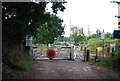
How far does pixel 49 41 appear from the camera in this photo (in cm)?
4400

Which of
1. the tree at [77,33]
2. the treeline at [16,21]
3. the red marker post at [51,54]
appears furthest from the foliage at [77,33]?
the treeline at [16,21]

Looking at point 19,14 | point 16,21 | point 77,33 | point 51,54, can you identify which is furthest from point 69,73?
point 77,33

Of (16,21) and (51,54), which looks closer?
(16,21)

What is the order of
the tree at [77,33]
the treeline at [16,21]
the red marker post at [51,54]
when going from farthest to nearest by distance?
the tree at [77,33] → the red marker post at [51,54] → the treeline at [16,21]

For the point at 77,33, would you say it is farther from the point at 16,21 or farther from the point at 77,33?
the point at 16,21

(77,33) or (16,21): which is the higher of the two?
(77,33)

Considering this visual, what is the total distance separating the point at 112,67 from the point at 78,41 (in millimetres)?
47557

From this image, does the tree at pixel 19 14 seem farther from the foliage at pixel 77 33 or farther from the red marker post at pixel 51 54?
the foliage at pixel 77 33

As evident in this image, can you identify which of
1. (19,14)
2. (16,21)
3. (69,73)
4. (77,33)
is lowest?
(69,73)

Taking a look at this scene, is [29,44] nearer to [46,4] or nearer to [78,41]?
[46,4]

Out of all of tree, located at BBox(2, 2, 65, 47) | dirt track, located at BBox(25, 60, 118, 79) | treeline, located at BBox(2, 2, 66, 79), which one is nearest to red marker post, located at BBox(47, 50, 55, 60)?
dirt track, located at BBox(25, 60, 118, 79)

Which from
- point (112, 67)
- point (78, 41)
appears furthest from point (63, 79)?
point (78, 41)

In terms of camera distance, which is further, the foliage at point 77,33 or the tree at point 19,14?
the foliage at point 77,33

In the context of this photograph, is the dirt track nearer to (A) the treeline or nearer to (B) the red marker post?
(A) the treeline
